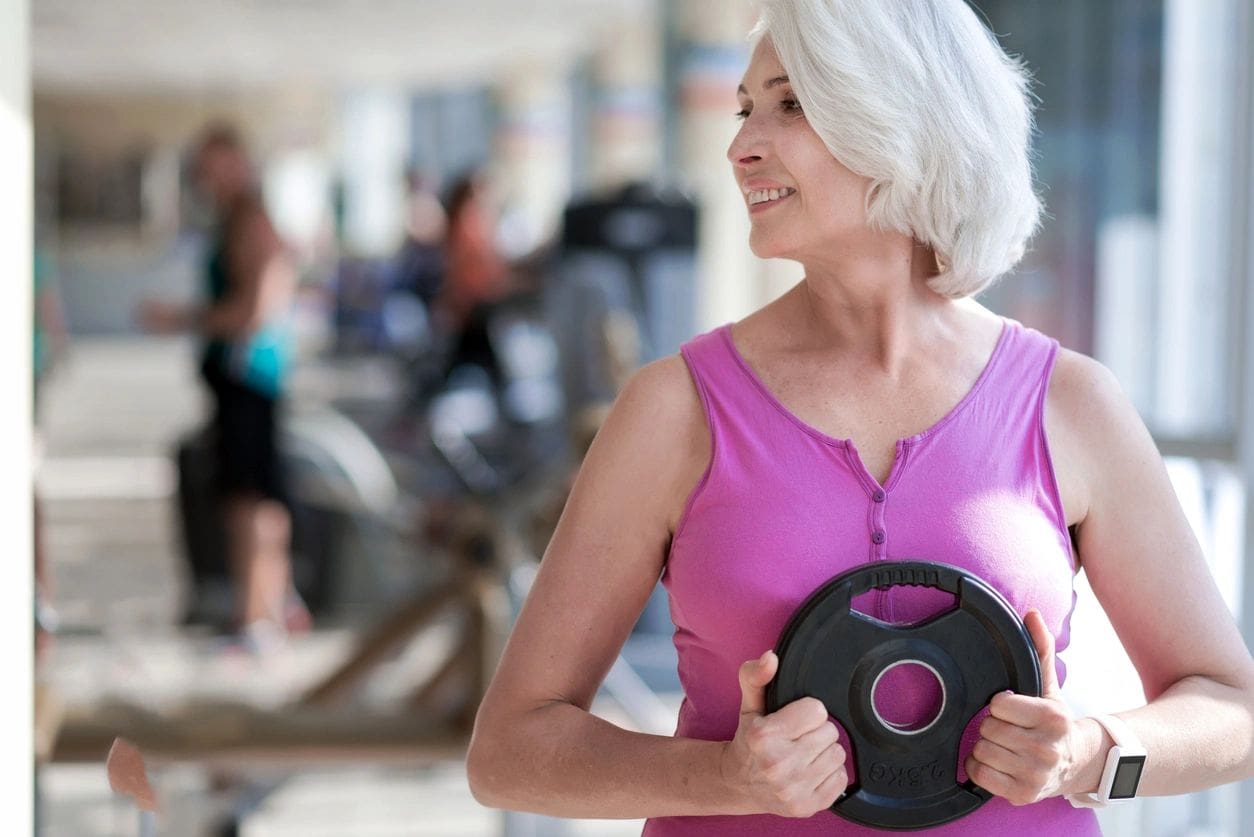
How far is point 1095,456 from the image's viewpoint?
146cm

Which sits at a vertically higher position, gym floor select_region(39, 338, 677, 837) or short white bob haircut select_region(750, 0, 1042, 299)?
short white bob haircut select_region(750, 0, 1042, 299)

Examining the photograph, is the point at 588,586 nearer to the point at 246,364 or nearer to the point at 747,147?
the point at 747,147

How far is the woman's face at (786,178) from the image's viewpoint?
144 cm

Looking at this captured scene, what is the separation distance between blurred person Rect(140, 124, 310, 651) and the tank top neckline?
13.4 feet

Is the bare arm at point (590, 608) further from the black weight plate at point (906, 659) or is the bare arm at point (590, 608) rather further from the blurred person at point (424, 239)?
the blurred person at point (424, 239)

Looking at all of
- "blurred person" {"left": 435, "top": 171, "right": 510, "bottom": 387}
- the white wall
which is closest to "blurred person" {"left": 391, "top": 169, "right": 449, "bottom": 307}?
"blurred person" {"left": 435, "top": 171, "right": 510, "bottom": 387}

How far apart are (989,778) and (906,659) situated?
0.12 meters

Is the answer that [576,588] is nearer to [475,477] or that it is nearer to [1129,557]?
[1129,557]

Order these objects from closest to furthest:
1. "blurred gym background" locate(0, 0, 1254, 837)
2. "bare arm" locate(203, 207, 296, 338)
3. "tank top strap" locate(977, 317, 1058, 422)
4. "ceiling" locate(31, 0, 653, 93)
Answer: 1. "tank top strap" locate(977, 317, 1058, 422)
2. "blurred gym background" locate(0, 0, 1254, 837)
3. "bare arm" locate(203, 207, 296, 338)
4. "ceiling" locate(31, 0, 653, 93)

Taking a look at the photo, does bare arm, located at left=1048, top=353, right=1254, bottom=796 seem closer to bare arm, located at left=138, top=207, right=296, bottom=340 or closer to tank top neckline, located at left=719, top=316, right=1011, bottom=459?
tank top neckline, located at left=719, top=316, right=1011, bottom=459

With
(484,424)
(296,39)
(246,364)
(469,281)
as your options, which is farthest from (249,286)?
(296,39)

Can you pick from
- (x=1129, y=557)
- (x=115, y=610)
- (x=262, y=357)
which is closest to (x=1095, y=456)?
(x=1129, y=557)

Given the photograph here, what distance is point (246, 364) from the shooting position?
5523mm

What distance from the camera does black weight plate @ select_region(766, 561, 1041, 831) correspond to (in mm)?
1298
